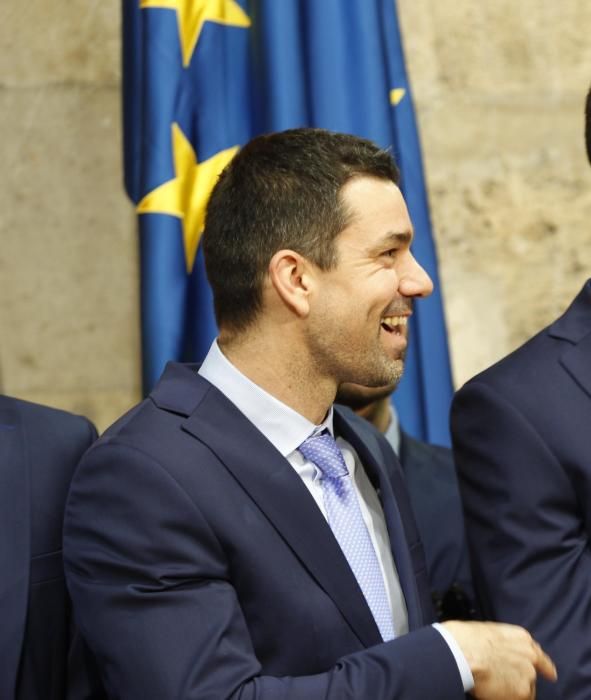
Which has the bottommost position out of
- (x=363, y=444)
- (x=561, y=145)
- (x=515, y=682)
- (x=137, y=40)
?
(x=515, y=682)

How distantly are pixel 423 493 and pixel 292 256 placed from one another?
96cm

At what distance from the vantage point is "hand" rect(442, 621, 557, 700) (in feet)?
4.87

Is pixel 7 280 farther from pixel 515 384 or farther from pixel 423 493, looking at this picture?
pixel 515 384

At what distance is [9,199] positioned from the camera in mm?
2982

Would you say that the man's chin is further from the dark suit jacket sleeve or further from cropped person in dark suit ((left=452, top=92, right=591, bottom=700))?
the dark suit jacket sleeve

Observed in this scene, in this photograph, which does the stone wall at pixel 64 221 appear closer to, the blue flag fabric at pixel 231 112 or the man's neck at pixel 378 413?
the blue flag fabric at pixel 231 112

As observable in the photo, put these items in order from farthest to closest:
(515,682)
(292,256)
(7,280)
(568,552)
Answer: (7,280) → (292,256) → (568,552) → (515,682)

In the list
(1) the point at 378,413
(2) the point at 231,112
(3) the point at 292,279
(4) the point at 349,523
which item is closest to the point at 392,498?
(4) the point at 349,523

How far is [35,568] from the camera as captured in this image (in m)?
1.65

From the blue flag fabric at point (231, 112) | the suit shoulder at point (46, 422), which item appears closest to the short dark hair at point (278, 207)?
the suit shoulder at point (46, 422)

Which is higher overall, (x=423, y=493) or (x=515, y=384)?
(x=515, y=384)

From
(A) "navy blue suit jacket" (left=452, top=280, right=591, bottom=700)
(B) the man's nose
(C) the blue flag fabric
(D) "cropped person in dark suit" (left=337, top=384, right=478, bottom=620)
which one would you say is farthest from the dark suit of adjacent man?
(B) the man's nose

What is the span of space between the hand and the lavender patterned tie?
17cm

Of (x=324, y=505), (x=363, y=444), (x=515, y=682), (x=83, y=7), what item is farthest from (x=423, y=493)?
(x=83, y=7)
